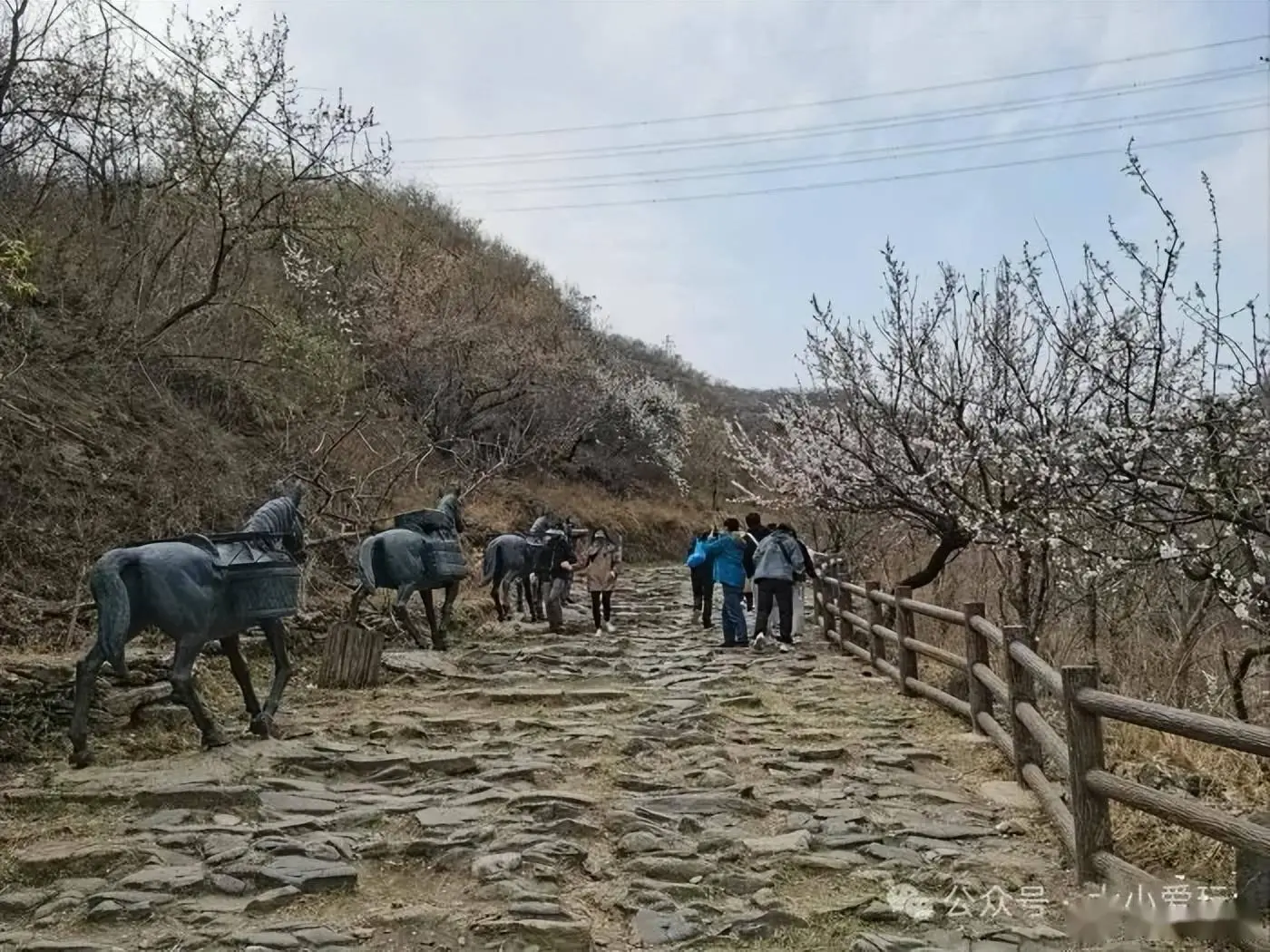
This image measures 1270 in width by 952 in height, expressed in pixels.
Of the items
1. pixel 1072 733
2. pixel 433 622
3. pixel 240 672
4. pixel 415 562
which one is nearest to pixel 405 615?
pixel 433 622

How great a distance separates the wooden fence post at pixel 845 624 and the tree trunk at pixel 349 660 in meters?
6.27

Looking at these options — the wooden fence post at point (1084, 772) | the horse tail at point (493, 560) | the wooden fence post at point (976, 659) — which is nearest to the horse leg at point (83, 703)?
the wooden fence post at point (1084, 772)

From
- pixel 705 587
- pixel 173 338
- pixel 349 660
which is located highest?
pixel 173 338

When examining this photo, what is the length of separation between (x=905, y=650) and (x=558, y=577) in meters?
6.08

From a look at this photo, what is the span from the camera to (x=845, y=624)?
13117 millimetres

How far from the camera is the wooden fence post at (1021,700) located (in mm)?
6281

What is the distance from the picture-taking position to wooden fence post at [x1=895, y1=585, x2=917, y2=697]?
9750 mm

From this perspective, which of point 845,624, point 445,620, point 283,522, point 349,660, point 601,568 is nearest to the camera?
point 283,522

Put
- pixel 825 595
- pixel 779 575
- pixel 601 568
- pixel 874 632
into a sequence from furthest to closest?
pixel 825 595
pixel 601 568
pixel 779 575
pixel 874 632

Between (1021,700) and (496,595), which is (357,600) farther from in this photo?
(1021,700)

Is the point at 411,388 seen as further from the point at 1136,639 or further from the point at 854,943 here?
the point at 854,943

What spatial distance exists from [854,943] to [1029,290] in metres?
6.18

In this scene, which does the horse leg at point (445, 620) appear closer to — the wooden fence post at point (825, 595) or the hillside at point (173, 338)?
the hillside at point (173, 338)

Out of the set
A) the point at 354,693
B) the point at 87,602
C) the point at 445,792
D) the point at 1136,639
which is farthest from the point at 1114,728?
the point at 87,602
